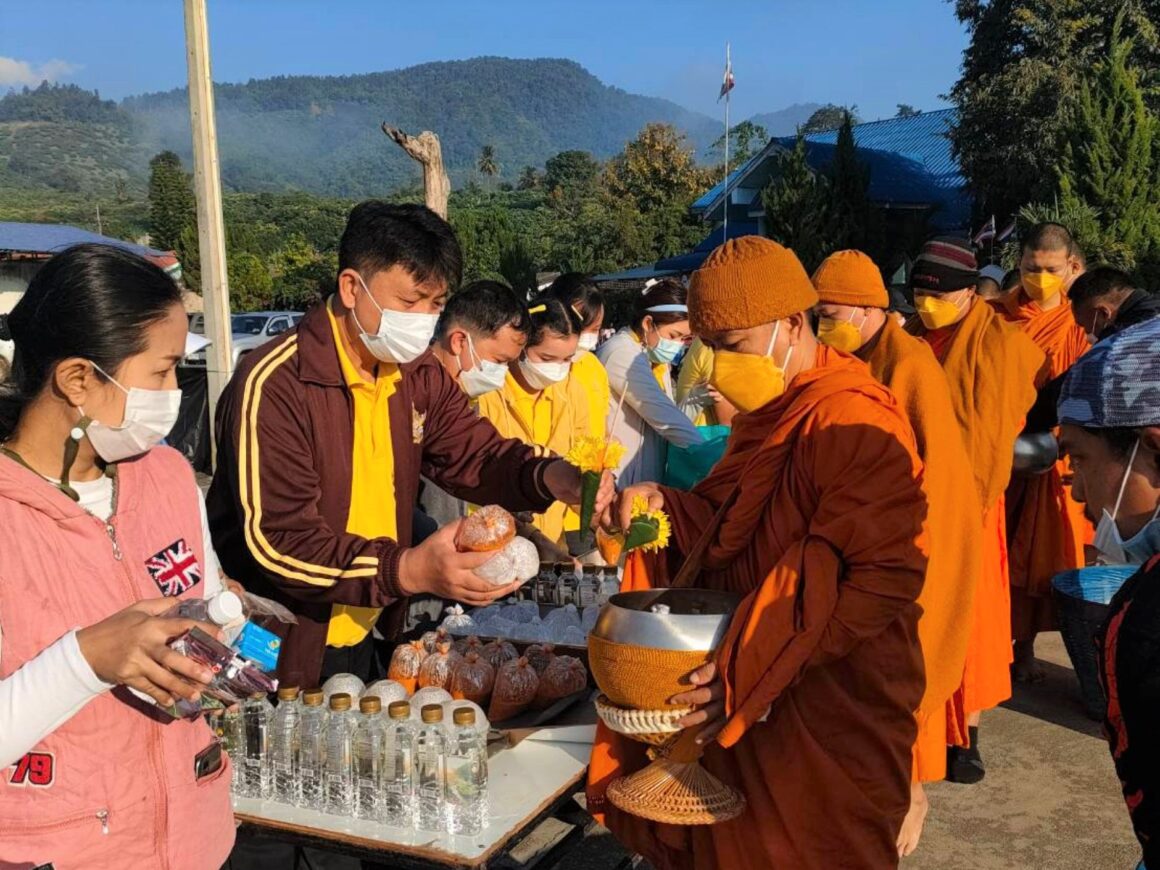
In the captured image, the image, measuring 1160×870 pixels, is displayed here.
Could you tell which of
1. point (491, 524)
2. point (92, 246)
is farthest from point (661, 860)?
point (92, 246)

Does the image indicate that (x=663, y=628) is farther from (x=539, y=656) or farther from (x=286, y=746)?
(x=539, y=656)

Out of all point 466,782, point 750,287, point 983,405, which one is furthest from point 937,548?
point 466,782

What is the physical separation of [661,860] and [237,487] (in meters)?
1.48

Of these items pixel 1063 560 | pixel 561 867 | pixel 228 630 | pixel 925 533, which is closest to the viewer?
pixel 228 630

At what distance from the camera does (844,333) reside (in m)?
4.16

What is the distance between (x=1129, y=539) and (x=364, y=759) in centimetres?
177

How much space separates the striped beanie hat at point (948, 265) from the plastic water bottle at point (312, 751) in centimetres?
341

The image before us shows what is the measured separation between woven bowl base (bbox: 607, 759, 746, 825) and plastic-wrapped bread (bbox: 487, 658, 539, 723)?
31.2 inches

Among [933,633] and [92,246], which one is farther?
[933,633]

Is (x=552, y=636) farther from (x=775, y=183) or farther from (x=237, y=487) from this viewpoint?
(x=775, y=183)

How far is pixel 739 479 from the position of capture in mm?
2574

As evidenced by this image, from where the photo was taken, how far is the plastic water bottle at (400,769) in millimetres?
2441

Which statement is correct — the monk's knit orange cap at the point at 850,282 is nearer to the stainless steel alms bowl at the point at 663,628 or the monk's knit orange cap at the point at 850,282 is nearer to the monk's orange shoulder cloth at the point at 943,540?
the monk's orange shoulder cloth at the point at 943,540

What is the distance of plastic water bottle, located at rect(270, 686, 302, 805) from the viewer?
8.50 ft
